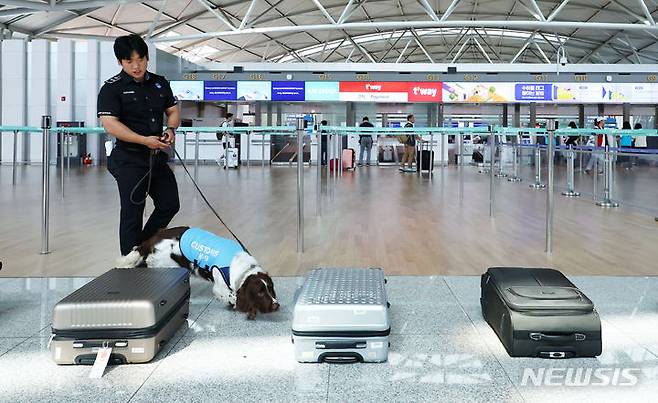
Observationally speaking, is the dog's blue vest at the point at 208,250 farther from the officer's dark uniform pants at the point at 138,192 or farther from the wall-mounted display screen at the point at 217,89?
the wall-mounted display screen at the point at 217,89

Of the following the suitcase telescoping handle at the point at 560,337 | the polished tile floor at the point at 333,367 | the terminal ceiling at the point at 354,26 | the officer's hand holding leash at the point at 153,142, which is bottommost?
the polished tile floor at the point at 333,367

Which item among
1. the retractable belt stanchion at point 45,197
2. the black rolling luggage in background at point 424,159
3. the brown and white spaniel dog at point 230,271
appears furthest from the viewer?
the black rolling luggage in background at point 424,159

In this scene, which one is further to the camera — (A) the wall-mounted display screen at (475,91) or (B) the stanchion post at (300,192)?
(A) the wall-mounted display screen at (475,91)

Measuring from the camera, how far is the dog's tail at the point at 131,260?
3.17m

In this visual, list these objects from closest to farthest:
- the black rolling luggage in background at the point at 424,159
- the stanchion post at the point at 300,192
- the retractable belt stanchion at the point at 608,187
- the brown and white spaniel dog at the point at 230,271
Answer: the brown and white spaniel dog at the point at 230,271 < the stanchion post at the point at 300,192 < the retractable belt stanchion at the point at 608,187 < the black rolling luggage in background at the point at 424,159

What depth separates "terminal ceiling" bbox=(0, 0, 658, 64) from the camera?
22.8m

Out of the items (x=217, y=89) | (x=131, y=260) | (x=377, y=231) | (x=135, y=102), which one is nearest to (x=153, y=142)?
(x=135, y=102)

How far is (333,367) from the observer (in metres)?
2.20

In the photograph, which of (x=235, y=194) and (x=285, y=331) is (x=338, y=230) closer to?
(x=285, y=331)

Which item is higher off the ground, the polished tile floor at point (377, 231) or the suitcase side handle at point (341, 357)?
the polished tile floor at point (377, 231)

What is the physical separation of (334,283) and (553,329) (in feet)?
3.07

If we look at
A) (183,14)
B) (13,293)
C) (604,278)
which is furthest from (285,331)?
(183,14)

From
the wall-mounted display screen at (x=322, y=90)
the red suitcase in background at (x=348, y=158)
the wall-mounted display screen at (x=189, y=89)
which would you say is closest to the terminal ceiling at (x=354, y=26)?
the wall-mounted display screen at (x=322, y=90)

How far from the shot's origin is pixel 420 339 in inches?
97.8
